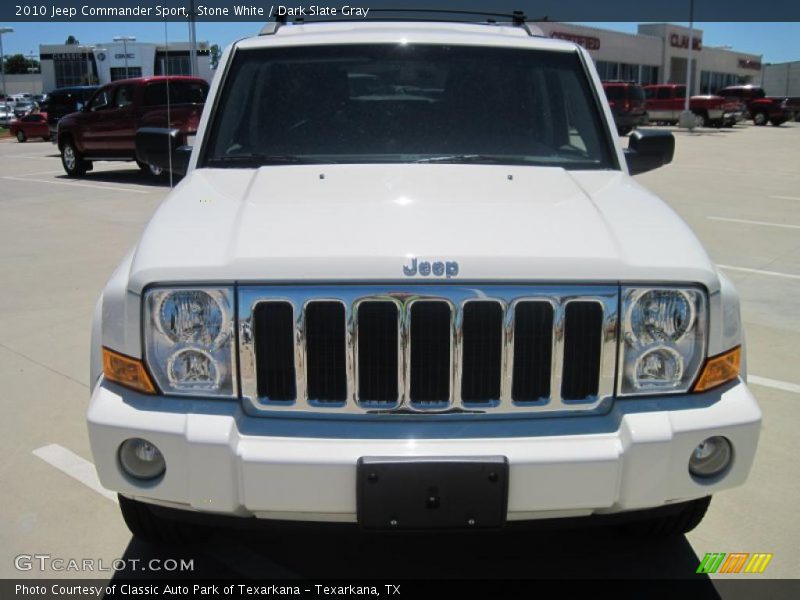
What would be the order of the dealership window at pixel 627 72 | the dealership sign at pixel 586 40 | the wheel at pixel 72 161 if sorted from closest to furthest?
the wheel at pixel 72 161, the dealership sign at pixel 586 40, the dealership window at pixel 627 72

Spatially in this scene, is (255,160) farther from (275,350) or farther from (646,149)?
(646,149)

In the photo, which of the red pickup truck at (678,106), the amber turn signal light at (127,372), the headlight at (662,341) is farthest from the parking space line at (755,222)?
the red pickup truck at (678,106)

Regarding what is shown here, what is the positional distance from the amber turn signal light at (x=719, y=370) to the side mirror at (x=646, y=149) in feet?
5.80

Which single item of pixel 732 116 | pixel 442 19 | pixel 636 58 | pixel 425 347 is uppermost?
pixel 636 58

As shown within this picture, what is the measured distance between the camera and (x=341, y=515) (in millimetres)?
2404

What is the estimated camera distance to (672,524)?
3.06 meters

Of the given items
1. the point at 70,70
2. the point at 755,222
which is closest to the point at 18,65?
the point at 70,70

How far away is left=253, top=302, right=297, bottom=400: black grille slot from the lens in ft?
8.13

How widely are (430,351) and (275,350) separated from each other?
0.46 meters

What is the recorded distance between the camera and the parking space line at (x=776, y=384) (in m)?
4.92

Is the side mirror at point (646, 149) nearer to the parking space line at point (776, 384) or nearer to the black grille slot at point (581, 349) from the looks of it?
the parking space line at point (776, 384)

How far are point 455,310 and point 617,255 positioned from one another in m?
0.53

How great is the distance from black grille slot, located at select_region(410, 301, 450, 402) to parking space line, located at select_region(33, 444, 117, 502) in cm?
177

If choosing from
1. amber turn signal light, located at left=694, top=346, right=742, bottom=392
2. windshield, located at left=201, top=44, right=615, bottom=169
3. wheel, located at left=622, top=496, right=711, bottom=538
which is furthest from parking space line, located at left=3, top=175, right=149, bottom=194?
amber turn signal light, located at left=694, top=346, right=742, bottom=392
